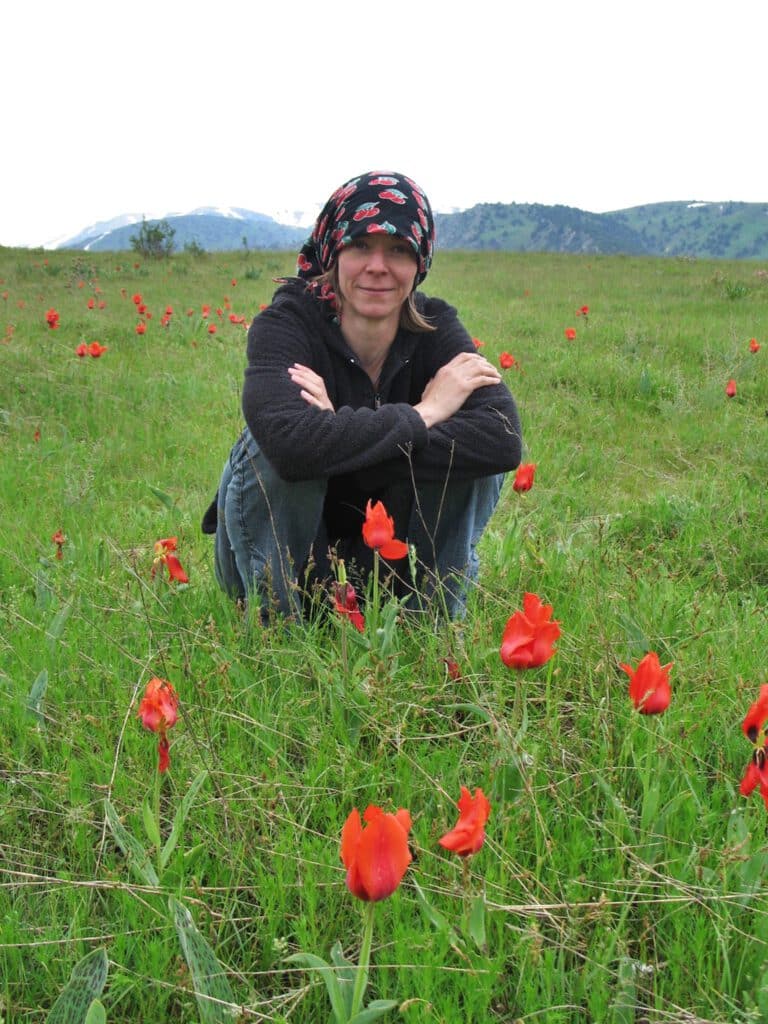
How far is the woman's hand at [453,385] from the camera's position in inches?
93.9

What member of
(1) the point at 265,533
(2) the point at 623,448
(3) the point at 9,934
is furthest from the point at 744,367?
(3) the point at 9,934

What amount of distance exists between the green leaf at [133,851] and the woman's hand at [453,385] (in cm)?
142

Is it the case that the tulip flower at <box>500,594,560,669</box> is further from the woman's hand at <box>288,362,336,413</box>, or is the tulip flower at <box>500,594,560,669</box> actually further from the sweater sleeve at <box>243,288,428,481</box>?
the woman's hand at <box>288,362,336,413</box>

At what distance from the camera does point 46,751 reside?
5.43 ft

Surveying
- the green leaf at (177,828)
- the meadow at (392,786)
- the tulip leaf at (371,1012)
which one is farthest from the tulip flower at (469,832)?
the green leaf at (177,828)

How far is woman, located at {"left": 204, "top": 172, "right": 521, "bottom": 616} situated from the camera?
7.29 ft

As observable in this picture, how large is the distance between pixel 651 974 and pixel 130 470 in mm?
3592

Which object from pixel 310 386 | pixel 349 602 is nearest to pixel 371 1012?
pixel 349 602

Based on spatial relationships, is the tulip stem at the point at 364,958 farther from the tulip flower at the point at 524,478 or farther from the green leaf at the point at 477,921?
the tulip flower at the point at 524,478

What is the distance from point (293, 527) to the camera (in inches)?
92.1

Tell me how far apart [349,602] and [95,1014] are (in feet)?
3.41

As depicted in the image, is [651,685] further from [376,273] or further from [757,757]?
[376,273]

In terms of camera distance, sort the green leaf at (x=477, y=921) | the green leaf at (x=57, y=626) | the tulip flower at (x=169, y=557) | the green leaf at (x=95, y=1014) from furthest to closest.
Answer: the tulip flower at (x=169, y=557) < the green leaf at (x=57, y=626) < the green leaf at (x=477, y=921) < the green leaf at (x=95, y=1014)

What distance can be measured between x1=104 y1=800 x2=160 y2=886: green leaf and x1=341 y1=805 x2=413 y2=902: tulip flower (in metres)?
0.53
